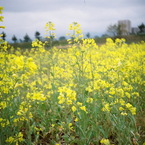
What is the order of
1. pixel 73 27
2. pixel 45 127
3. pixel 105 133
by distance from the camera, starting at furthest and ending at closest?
pixel 73 27
pixel 45 127
pixel 105 133

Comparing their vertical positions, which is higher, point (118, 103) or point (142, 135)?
point (118, 103)

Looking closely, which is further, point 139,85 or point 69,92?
point 139,85

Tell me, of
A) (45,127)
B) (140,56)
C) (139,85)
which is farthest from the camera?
(140,56)

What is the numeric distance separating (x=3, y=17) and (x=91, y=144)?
2042 mm

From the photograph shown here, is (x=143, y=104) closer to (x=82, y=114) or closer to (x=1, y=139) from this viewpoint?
(x=82, y=114)

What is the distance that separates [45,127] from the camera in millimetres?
2834

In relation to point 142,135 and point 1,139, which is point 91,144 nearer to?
point 142,135

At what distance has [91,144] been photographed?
8.37 feet

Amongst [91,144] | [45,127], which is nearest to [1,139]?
[45,127]

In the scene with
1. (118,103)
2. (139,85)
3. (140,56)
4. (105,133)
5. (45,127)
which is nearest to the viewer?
(105,133)

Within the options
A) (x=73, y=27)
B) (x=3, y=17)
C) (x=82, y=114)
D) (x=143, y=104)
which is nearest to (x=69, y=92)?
(x=82, y=114)

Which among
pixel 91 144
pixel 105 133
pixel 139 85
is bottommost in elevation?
pixel 91 144

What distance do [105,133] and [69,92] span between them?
0.77m

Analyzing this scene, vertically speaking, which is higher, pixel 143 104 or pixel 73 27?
pixel 73 27
